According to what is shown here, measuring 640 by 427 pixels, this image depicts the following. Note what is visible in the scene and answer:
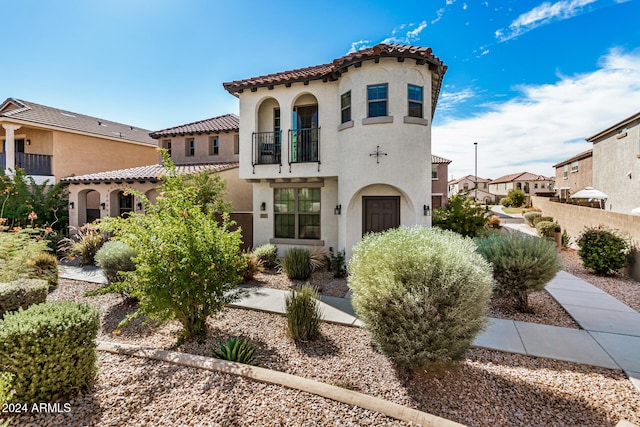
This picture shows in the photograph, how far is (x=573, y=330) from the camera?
6.15 meters

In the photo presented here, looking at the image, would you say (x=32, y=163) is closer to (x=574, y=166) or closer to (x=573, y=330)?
(x=573, y=330)

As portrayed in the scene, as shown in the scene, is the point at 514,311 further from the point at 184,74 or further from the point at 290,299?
the point at 184,74

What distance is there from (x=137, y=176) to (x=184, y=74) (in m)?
5.87

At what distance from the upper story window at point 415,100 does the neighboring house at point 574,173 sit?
2880cm

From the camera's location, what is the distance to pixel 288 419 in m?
3.40

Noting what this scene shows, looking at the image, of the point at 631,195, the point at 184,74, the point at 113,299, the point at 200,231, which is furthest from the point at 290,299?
the point at 631,195

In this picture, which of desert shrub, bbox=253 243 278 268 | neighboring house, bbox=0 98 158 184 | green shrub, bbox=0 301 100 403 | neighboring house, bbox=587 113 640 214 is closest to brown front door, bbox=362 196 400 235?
desert shrub, bbox=253 243 278 268

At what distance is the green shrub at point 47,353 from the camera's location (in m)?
3.50

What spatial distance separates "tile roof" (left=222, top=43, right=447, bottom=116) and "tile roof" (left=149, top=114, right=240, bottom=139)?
6.08m

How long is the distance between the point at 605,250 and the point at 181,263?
13388mm

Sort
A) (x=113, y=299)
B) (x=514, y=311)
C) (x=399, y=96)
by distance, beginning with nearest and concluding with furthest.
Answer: (x=514, y=311) < (x=113, y=299) < (x=399, y=96)

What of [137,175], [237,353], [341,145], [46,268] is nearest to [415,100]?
[341,145]

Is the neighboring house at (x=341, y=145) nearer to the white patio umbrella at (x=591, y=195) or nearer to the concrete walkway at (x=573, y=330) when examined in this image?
the concrete walkway at (x=573, y=330)

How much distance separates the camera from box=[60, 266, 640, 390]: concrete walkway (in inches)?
200
